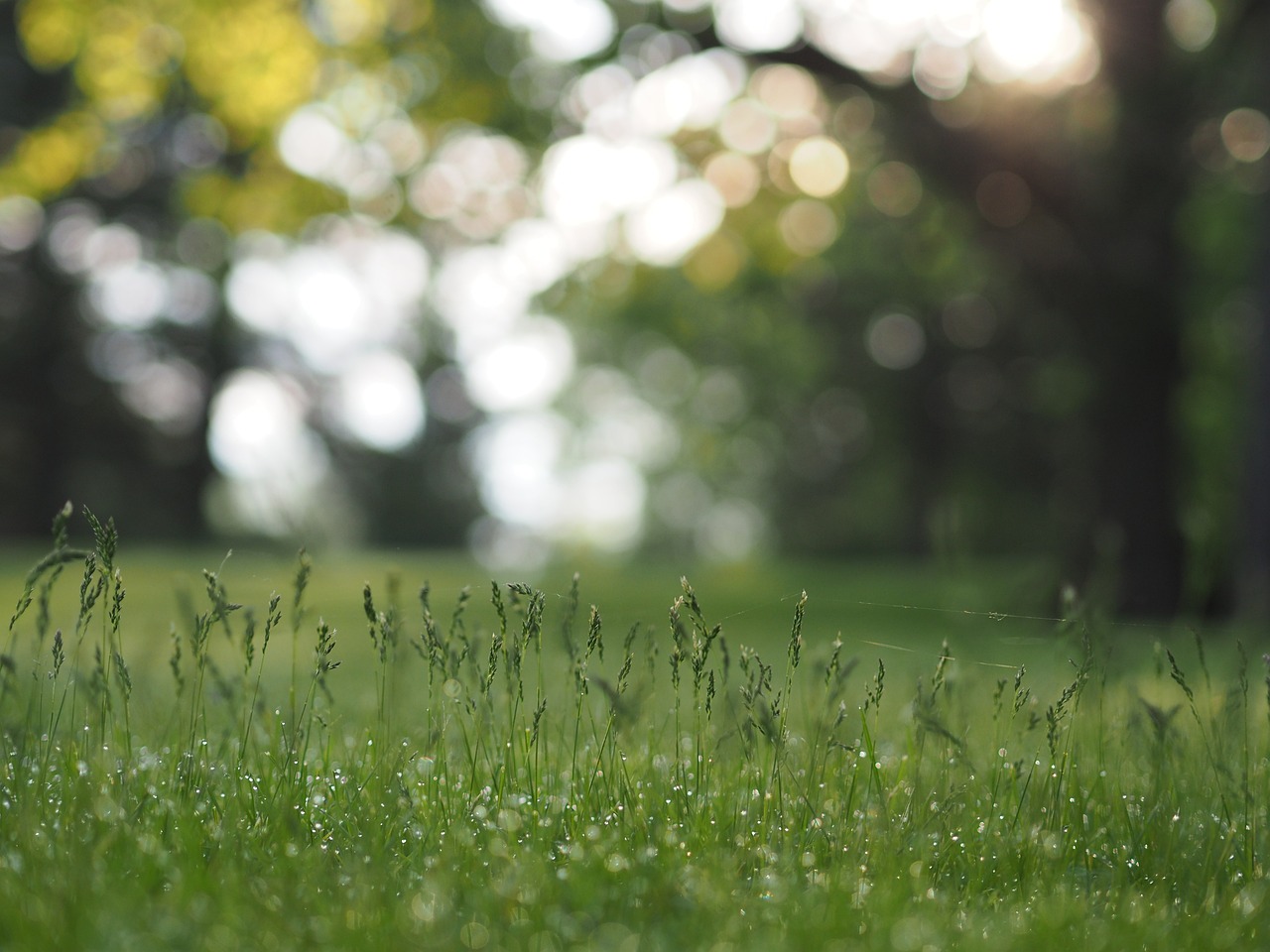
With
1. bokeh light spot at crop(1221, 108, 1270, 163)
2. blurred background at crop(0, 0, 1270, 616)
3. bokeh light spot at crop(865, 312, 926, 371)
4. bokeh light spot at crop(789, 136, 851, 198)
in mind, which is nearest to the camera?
blurred background at crop(0, 0, 1270, 616)

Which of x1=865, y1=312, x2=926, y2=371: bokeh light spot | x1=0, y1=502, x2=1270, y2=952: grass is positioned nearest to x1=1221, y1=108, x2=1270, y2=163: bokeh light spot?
x1=865, y1=312, x2=926, y2=371: bokeh light spot

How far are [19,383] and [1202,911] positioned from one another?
30.5 metres

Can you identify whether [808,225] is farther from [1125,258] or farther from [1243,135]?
[1243,135]

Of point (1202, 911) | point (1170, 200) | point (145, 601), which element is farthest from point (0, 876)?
point (1170, 200)

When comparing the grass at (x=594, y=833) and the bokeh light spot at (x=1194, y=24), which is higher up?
the bokeh light spot at (x=1194, y=24)

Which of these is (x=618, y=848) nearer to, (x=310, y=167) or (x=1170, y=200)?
(x=310, y=167)

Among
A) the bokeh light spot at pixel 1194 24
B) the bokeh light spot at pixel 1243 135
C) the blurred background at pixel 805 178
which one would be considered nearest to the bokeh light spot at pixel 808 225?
the blurred background at pixel 805 178

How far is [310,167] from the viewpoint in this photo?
1073 centimetres

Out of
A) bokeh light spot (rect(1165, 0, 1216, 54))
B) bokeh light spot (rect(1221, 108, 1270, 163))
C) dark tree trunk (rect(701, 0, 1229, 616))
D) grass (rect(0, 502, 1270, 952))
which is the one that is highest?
bokeh light spot (rect(1165, 0, 1216, 54))

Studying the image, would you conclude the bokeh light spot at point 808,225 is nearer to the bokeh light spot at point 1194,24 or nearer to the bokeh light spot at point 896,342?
the bokeh light spot at point 1194,24

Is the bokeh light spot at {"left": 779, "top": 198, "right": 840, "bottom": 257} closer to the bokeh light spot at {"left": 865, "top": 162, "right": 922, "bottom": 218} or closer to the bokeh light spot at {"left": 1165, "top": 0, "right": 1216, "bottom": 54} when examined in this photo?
the bokeh light spot at {"left": 865, "top": 162, "right": 922, "bottom": 218}

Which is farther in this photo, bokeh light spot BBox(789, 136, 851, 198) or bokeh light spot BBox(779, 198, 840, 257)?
bokeh light spot BBox(779, 198, 840, 257)

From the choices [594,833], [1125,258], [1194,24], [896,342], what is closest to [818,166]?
[1125,258]

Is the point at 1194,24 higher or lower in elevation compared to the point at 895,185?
higher
